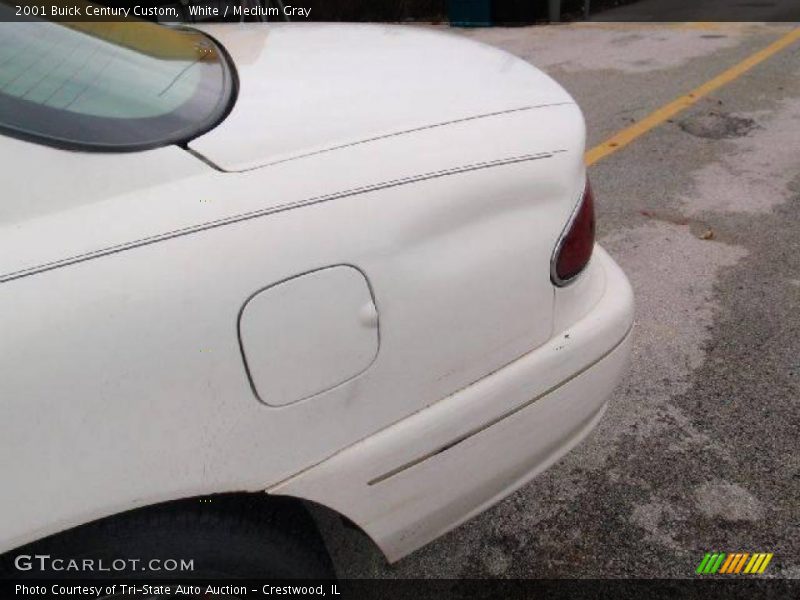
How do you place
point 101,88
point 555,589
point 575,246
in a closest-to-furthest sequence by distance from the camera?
point 101,88 < point 575,246 < point 555,589

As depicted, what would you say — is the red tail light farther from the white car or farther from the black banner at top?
the black banner at top

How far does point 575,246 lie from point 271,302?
73 centimetres

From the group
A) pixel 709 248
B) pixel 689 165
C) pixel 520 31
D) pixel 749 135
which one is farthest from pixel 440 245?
pixel 520 31

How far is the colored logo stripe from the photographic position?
1.78 m

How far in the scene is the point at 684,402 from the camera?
236 cm

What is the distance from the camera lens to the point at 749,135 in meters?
4.88

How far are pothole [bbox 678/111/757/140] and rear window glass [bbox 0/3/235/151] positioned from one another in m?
4.40

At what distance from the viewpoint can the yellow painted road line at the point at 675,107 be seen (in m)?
4.75

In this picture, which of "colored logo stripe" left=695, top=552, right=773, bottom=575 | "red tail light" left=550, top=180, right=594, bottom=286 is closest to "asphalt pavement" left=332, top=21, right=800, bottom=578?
"colored logo stripe" left=695, top=552, right=773, bottom=575

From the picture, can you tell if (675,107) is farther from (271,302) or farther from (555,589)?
(271,302)

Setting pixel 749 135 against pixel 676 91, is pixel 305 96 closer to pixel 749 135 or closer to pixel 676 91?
pixel 749 135

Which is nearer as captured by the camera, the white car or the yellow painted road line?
the white car

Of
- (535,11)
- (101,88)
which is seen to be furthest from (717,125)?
(535,11)

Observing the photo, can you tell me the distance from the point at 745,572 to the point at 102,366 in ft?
5.61
